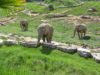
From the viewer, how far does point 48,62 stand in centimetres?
1578

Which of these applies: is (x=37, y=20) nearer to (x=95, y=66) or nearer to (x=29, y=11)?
(x=29, y=11)

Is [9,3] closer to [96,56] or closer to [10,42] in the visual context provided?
[96,56]

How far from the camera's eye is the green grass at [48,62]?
48.9 ft

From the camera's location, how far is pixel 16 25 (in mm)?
34594

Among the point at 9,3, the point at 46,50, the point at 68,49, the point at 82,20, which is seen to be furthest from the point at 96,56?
the point at 82,20

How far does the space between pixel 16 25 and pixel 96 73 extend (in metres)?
21.0

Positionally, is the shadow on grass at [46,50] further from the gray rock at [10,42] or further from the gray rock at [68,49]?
the gray rock at [10,42]

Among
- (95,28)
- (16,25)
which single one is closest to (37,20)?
(16,25)

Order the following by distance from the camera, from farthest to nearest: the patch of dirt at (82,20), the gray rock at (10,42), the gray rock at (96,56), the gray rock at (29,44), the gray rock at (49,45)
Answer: the patch of dirt at (82,20), the gray rock at (10,42), the gray rock at (29,44), the gray rock at (49,45), the gray rock at (96,56)

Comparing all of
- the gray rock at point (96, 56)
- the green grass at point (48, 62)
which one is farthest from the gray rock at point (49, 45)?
the gray rock at point (96, 56)

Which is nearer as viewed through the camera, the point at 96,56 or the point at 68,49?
the point at 96,56

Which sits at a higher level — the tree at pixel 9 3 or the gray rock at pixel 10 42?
the tree at pixel 9 3

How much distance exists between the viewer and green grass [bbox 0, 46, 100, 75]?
48.9ft

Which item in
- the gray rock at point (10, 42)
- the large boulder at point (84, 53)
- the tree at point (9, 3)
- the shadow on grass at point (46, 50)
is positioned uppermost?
the tree at point (9, 3)
